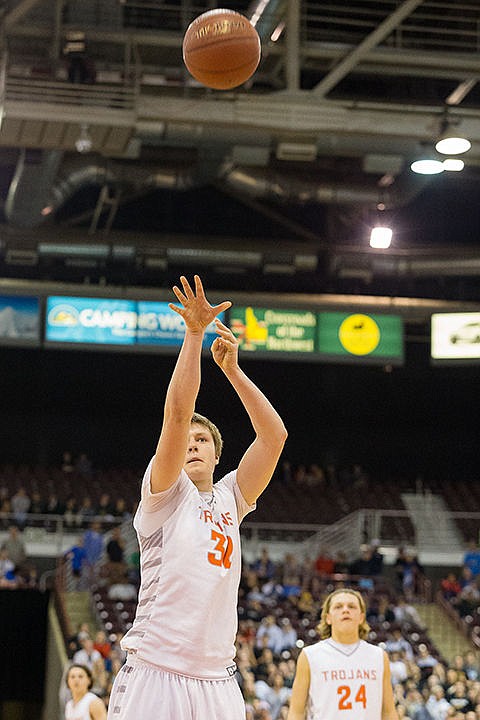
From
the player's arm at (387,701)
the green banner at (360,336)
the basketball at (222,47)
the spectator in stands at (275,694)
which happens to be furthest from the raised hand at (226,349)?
the green banner at (360,336)

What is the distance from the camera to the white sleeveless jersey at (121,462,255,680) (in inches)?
152

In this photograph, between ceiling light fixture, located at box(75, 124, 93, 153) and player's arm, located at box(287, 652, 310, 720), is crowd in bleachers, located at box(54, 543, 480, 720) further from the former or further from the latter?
player's arm, located at box(287, 652, 310, 720)

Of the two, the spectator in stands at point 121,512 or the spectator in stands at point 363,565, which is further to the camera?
the spectator in stands at point 121,512

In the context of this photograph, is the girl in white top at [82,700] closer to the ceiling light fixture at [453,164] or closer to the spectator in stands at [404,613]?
the ceiling light fixture at [453,164]

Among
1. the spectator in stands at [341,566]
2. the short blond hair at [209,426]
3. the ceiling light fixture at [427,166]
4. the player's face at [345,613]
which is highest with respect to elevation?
the ceiling light fixture at [427,166]

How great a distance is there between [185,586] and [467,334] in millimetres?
15533

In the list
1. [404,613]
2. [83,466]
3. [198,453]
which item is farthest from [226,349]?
[83,466]

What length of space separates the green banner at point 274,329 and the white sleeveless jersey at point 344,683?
40.2 ft

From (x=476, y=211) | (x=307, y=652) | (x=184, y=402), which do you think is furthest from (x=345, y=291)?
(x=184, y=402)

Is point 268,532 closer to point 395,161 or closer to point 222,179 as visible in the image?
point 222,179

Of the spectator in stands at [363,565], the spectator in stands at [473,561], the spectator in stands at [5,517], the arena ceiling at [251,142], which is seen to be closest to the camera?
the arena ceiling at [251,142]

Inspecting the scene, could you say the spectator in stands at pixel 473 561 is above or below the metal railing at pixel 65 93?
below

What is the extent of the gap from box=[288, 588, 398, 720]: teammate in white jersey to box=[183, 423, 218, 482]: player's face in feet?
8.24

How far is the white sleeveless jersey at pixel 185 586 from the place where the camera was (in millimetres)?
3855
